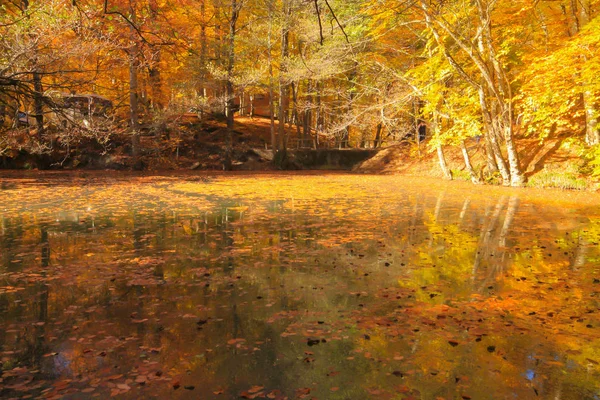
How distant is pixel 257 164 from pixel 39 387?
2592 cm

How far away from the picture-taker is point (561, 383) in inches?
130

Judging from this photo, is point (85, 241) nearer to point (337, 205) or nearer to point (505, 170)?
point (337, 205)

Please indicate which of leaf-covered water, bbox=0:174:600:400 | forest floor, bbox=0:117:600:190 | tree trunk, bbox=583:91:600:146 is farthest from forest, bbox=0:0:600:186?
leaf-covered water, bbox=0:174:600:400

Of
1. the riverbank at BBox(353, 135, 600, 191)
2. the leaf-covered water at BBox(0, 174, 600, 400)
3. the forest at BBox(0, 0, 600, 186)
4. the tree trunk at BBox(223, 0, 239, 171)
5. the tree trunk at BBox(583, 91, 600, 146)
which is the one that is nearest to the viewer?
the leaf-covered water at BBox(0, 174, 600, 400)

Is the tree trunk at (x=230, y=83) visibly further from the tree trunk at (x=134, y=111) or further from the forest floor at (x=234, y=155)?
the tree trunk at (x=134, y=111)

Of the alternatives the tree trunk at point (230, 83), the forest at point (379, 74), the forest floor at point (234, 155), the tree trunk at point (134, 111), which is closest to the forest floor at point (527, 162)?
the forest floor at point (234, 155)

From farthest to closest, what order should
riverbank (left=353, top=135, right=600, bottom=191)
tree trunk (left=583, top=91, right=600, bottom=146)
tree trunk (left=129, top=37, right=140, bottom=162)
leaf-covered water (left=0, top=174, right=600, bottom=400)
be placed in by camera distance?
tree trunk (left=129, top=37, right=140, bottom=162)
riverbank (left=353, top=135, right=600, bottom=191)
tree trunk (left=583, top=91, right=600, bottom=146)
leaf-covered water (left=0, top=174, right=600, bottom=400)

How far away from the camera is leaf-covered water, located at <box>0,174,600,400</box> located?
3.38 m

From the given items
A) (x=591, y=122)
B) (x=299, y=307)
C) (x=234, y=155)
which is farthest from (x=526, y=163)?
Result: (x=299, y=307)

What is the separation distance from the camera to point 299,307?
4957 mm

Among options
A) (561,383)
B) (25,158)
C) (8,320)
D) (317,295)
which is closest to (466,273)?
(317,295)

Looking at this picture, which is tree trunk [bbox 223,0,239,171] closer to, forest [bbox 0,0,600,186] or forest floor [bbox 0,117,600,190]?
forest [bbox 0,0,600,186]

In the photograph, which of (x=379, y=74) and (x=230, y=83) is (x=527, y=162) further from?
(x=230, y=83)

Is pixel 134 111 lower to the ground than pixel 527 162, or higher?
higher
